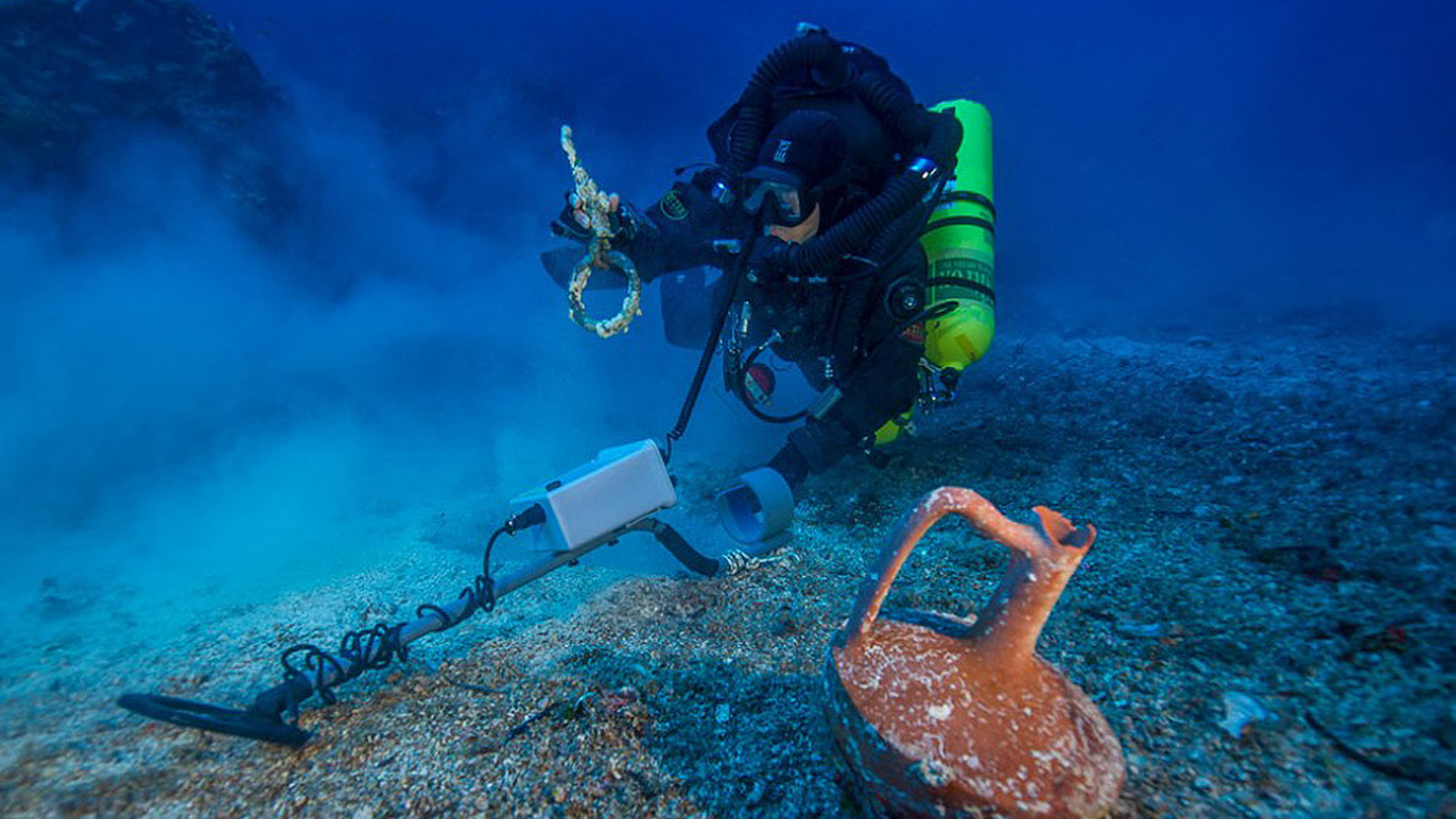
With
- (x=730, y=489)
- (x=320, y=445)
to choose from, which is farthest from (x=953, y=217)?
(x=320, y=445)

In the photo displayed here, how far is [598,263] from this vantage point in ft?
12.3

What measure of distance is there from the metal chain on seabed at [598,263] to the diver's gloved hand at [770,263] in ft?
3.51

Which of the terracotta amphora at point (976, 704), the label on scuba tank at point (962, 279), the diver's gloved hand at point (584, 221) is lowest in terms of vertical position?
the terracotta amphora at point (976, 704)

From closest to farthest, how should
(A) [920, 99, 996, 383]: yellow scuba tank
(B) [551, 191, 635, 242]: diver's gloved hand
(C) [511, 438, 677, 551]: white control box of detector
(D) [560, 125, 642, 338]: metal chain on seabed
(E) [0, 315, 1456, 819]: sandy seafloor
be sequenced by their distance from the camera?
1. (E) [0, 315, 1456, 819]: sandy seafloor
2. (C) [511, 438, 677, 551]: white control box of detector
3. (D) [560, 125, 642, 338]: metal chain on seabed
4. (B) [551, 191, 635, 242]: diver's gloved hand
5. (A) [920, 99, 996, 383]: yellow scuba tank

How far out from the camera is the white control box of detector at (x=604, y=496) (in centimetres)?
269

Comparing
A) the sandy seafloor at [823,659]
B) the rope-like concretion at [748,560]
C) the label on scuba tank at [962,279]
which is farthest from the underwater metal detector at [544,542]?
the label on scuba tank at [962,279]

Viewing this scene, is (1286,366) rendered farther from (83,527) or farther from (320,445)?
(83,527)

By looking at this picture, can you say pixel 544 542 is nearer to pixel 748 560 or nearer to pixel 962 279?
pixel 748 560

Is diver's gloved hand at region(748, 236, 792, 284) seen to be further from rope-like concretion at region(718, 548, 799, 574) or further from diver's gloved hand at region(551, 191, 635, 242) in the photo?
rope-like concretion at region(718, 548, 799, 574)

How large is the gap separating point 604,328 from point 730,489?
1.36m

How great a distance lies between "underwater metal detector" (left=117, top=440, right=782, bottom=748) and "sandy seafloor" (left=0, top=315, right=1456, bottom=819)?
5.6 inches

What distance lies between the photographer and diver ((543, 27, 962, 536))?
383cm

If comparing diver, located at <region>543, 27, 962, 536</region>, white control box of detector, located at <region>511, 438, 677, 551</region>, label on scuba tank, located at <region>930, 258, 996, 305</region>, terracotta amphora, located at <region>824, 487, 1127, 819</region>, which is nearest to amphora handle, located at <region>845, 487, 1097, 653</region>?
terracotta amphora, located at <region>824, 487, 1127, 819</region>

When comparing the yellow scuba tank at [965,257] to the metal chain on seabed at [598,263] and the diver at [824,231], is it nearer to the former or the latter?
the diver at [824,231]
